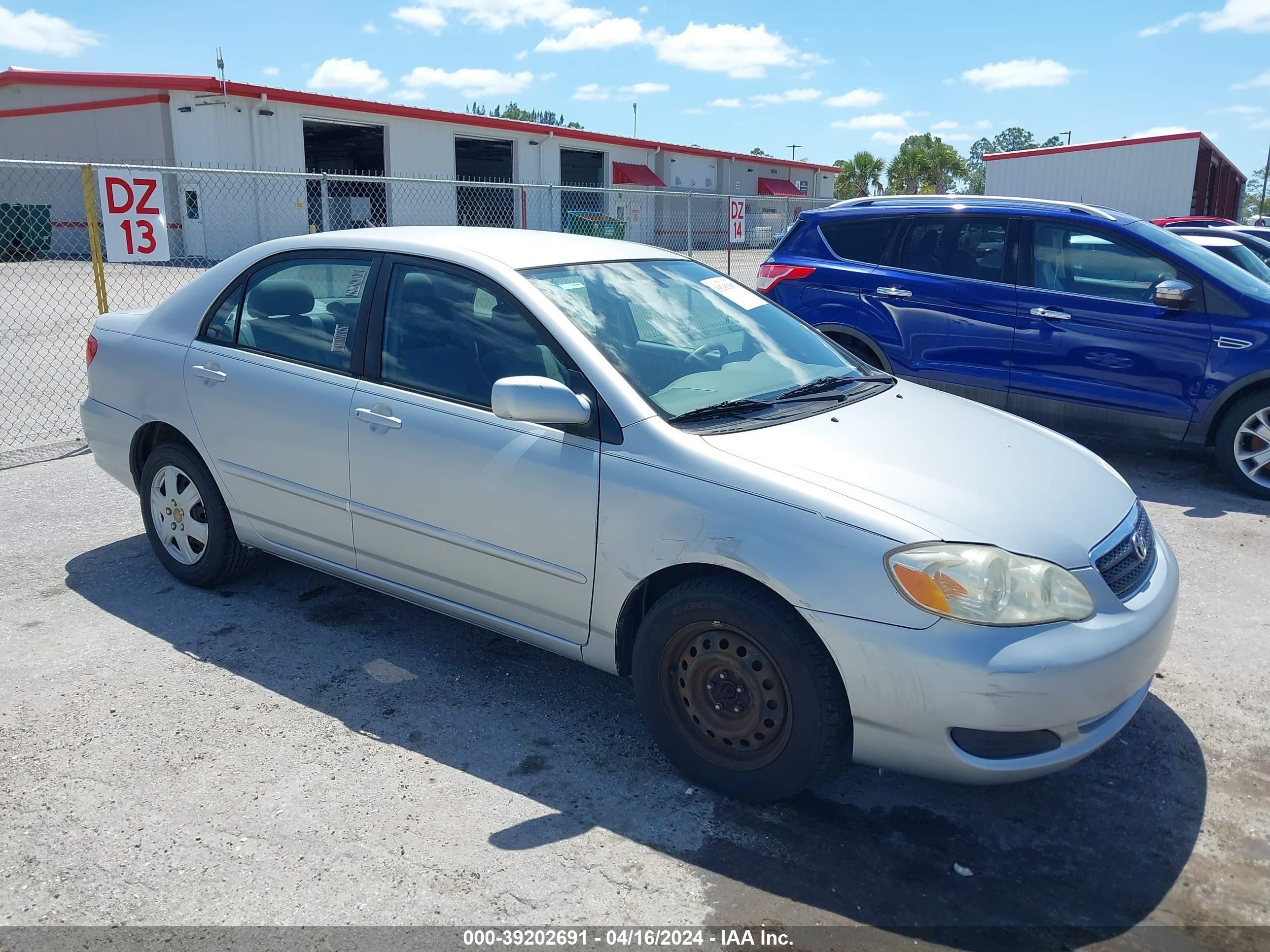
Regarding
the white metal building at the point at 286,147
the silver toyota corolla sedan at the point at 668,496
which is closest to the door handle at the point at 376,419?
the silver toyota corolla sedan at the point at 668,496

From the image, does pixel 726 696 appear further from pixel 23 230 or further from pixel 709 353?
pixel 23 230

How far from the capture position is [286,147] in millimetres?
27875

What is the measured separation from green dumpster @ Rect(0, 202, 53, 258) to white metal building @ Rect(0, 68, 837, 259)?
2.44m

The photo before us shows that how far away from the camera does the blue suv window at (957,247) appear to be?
285 inches

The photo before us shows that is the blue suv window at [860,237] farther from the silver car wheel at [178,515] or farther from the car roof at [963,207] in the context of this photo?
the silver car wheel at [178,515]

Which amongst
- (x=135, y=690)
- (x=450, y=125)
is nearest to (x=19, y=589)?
(x=135, y=690)

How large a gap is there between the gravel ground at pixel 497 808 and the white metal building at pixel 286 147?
1424cm

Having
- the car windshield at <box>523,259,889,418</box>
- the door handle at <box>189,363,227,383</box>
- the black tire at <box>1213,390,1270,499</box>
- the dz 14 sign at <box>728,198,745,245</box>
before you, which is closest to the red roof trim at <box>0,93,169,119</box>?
the dz 14 sign at <box>728,198,745,245</box>

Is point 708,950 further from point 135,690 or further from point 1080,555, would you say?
point 135,690

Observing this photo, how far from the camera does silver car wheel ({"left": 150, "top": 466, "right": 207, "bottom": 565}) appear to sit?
4.62m

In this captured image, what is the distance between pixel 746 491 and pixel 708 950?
4.05 feet

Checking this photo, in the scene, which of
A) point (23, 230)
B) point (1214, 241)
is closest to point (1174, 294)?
point (1214, 241)

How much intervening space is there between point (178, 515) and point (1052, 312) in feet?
18.5

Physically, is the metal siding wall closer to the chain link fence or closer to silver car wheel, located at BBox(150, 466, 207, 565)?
the chain link fence
